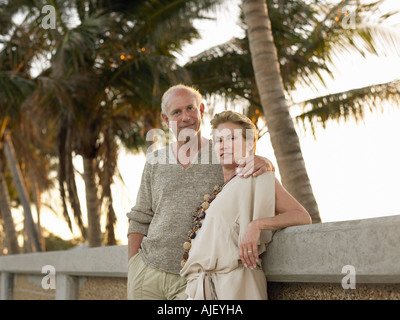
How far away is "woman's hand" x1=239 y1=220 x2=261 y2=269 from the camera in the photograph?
237 cm

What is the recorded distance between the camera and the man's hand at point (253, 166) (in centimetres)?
249

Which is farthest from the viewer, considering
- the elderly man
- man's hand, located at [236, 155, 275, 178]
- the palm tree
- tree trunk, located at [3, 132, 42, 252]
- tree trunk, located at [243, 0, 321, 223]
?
Answer: tree trunk, located at [3, 132, 42, 252]

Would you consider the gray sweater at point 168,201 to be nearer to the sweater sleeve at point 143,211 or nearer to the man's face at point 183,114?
the sweater sleeve at point 143,211

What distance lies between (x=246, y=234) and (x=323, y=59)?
9.10 m

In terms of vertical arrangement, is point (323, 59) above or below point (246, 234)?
above

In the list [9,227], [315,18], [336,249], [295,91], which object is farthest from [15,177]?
[336,249]

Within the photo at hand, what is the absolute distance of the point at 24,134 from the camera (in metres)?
12.6

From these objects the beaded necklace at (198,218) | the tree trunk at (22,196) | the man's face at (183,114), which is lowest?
the beaded necklace at (198,218)

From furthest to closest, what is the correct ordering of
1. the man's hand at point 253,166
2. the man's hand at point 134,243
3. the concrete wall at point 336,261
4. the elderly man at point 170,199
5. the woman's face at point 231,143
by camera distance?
the man's hand at point 134,243, the elderly man at point 170,199, the woman's face at point 231,143, the man's hand at point 253,166, the concrete wall at point 336,261

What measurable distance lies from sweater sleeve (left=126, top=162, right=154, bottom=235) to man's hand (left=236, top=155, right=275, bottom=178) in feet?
2.33

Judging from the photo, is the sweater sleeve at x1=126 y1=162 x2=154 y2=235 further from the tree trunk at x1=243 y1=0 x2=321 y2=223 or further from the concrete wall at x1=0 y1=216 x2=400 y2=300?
the tree trunk at x1=243 y1=0 x2=321 y2=223

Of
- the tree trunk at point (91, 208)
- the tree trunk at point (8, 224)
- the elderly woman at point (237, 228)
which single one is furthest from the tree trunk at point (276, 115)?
the tree trunk at point (8, 224)

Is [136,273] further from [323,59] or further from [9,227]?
[9,227]

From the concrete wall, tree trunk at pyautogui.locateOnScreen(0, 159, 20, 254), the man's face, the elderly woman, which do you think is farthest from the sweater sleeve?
tree trunk at pyautogui.locateOnScreen(0, 159, 20, 254)
